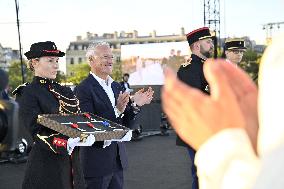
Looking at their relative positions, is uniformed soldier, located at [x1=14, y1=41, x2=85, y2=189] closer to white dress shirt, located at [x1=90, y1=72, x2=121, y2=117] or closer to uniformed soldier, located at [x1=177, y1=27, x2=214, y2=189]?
white dress shirt, located at [x1=90, y1=72, x2=121, y2=117]

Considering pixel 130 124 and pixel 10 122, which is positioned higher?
pixel 10 122

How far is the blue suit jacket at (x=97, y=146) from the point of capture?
3291mm

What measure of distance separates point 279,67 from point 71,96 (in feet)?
8.41

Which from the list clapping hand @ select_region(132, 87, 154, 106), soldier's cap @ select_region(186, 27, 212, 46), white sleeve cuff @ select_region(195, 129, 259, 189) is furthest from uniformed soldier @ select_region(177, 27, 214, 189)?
white sleeve cuff @ select_region(195, 129, 259, 189)

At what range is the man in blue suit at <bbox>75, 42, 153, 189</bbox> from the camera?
10.8 ft

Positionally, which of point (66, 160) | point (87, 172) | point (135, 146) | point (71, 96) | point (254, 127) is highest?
point (254, 127)

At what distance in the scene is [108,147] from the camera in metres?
3.34

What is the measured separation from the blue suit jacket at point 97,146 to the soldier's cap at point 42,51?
0.38 meters

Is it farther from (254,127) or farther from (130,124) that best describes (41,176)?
(254,127)

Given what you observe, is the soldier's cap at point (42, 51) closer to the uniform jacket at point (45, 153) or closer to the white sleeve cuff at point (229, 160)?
the uniform jacket at point (45, 153)

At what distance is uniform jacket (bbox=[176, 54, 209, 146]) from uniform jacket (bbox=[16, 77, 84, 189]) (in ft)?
4.21

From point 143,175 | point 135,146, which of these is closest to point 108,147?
point 143,175

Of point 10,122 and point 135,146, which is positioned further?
point 135,146

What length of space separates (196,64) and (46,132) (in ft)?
5.58
